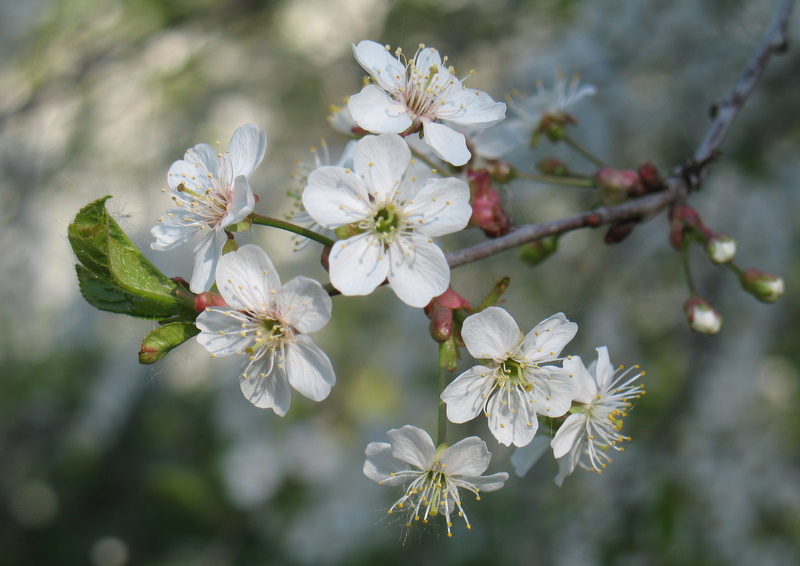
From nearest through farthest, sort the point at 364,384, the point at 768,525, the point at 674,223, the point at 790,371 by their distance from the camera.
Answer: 1. the point at 674,223
2. the point at 768,525
3. the point at 790,371
4. the point at 364,384

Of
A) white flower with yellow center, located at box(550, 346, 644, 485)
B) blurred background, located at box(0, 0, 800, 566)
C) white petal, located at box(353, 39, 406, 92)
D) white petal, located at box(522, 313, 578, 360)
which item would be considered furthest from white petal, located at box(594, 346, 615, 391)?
blurred background, located at box(0, 0, 800, 566)

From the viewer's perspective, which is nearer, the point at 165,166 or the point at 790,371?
the point at 790,371

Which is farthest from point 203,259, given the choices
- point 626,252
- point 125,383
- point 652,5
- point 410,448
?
point 125,383

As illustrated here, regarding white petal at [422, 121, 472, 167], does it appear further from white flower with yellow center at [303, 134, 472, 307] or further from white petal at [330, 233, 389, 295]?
white petal at [330, 233, 389, 295]

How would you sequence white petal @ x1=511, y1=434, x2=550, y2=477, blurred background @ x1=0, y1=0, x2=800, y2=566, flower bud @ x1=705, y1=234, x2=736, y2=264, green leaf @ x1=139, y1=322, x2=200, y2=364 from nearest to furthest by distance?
green leaf @ x1=139, y1=322, x2=200, y2=364 → white petal @ x1=511, y1=434, x2=550, y2=477 → flower bud @ x1=705, y1=234, x2=736, y2=264 → blurred background @ x1=0, y1=0, x2=800, y2=566

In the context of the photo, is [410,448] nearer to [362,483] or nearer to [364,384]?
[362,483]

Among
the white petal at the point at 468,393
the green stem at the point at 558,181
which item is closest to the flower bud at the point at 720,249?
the green stem at the point at 558,181
